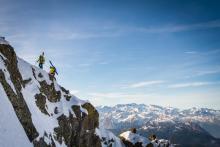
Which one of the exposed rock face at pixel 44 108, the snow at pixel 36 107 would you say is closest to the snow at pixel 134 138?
the exposed rock face at pixel 44 108

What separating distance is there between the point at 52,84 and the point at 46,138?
65.9 ft

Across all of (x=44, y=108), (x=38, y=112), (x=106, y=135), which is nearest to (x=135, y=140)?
(x=106, y=135)

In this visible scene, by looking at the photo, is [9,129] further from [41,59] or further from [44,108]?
[41,59]

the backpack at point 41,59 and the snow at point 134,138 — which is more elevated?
the backpack at point 41,59

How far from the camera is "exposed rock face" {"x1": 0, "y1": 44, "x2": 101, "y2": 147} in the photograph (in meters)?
35.7

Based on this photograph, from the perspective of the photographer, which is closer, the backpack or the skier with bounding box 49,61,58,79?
the backpack

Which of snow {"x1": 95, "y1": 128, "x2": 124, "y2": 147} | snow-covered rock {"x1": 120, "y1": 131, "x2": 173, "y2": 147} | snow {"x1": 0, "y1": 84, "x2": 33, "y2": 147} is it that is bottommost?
snow-covered rock {"x1": 120, "y1": 131, "x2": 173, "y2": 147}

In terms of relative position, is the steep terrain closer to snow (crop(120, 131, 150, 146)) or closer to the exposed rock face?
the exposed rock face

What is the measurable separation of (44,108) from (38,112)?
15.4 ft

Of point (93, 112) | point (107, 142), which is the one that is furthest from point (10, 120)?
point (107, 142)

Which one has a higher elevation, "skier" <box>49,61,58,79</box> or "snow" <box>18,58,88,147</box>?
"skier" <box>49,61,58,79</box>

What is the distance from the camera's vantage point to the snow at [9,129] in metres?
23.4

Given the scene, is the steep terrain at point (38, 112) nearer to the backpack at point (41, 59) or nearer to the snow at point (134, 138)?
the backpack at point (41, 59)

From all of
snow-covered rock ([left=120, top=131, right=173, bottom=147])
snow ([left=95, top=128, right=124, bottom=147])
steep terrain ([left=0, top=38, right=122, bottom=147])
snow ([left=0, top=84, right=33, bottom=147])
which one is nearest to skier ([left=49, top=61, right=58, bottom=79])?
steep terrain ([left=0, top=38, right=122, bottom=147])
